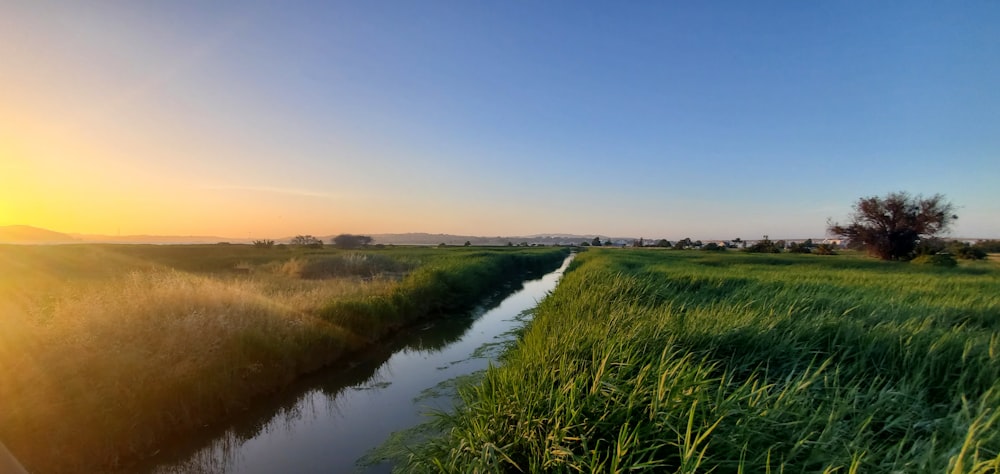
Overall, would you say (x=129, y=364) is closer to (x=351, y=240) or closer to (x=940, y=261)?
(x=940, y=261)

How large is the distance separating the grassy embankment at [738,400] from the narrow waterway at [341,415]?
8.94 feet

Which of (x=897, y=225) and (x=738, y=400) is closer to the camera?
(x=738, y=400)

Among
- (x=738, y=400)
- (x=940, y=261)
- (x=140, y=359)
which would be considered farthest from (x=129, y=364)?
(x=940, y=261)

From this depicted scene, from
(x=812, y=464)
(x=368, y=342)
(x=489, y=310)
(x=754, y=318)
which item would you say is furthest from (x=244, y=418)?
(x=489, y=310)

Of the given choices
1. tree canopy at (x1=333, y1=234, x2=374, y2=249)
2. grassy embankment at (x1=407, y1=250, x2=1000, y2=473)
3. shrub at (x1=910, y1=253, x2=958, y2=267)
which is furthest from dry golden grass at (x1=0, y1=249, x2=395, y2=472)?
tree canopy at (x1=333, y1=234, x2=374, y2=249)

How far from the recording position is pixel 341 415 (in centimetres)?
784

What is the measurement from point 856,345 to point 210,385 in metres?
10.5

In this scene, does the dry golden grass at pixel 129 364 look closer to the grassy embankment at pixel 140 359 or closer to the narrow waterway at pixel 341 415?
the grassy embankment at pixel 140 359

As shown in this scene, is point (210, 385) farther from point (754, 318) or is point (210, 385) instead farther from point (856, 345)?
point (856, 345)

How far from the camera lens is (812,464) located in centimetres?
284

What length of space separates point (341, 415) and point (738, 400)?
710 centimetres

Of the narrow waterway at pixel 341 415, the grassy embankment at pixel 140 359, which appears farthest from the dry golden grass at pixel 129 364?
the narrow waterway at pixel 341 415

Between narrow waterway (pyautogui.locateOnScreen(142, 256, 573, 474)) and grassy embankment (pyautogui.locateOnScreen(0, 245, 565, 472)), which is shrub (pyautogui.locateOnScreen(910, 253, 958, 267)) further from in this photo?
grassy embankment (pyautogui.locateOnScreen(0, 245, 565, 472))

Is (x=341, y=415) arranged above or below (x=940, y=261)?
below
